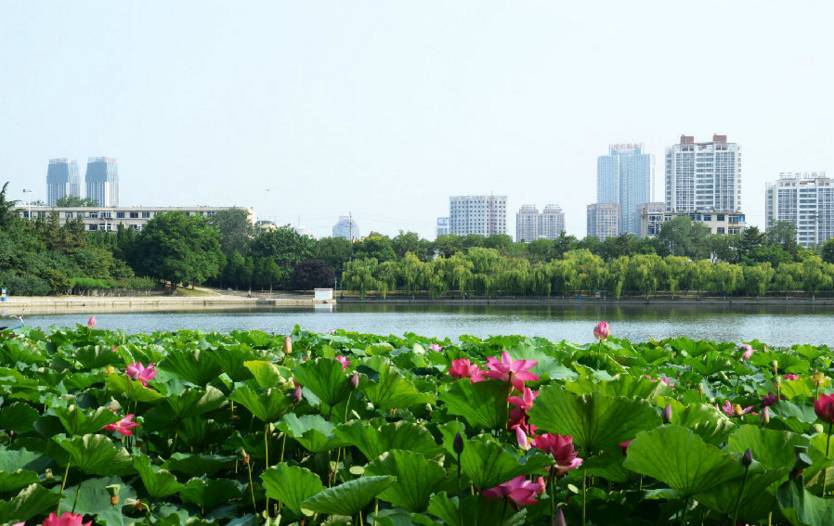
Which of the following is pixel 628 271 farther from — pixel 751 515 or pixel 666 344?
pixel 751 515

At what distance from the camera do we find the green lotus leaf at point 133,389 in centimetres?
181

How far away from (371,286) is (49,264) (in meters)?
15.9

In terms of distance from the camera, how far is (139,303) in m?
42.4

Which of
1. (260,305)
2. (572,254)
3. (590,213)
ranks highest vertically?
(590,213)

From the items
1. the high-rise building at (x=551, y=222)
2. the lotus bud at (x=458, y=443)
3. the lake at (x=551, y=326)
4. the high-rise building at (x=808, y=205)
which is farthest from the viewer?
the high-rise building at (x=551, y=222)

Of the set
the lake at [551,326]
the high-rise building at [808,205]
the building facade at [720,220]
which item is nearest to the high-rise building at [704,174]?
the high-rise building at [808,205]

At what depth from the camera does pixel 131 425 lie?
165cm

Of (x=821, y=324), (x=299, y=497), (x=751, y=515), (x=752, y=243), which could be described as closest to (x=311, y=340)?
(x=299, y=497)

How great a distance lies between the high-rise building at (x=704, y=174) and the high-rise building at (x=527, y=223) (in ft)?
102

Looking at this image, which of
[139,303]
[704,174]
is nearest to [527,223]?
[704,174]

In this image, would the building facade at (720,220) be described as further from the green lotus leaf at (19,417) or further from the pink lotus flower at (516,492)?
the pink lotus flower at (516,492)

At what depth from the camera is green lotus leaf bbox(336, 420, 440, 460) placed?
1405 mm

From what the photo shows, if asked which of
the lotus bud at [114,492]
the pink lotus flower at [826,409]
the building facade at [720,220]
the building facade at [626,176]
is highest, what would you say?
the building facade at [626,176]

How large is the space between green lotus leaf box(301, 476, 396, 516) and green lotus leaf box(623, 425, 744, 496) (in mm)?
340
